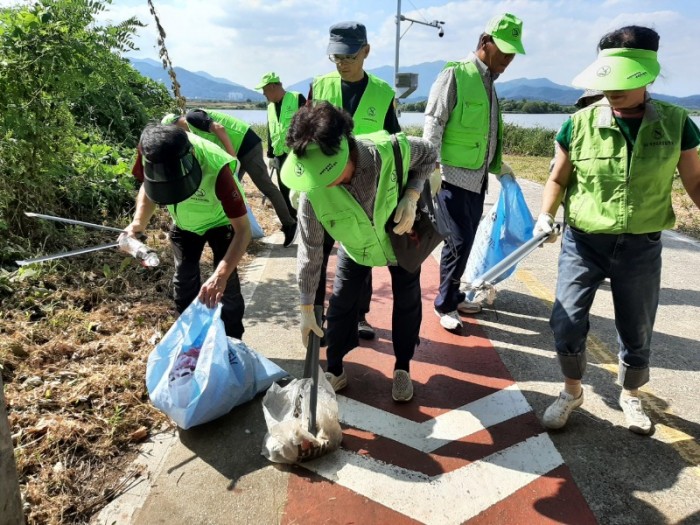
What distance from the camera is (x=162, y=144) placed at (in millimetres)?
2160

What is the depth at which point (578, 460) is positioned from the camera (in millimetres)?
2336

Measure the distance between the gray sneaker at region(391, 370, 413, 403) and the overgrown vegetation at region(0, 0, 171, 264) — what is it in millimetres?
3543

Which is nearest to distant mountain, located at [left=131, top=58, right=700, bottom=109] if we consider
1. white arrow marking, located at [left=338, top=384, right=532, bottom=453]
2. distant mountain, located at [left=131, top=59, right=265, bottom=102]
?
distant mountain, located at [left=131, top=59, right=265, bottom=102]

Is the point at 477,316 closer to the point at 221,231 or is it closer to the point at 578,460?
the point at 578,460

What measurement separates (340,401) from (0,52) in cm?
381

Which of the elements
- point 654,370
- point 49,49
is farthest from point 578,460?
point 49,49

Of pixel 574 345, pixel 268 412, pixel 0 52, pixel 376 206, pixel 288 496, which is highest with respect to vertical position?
pixel 0 52

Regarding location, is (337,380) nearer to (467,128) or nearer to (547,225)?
(547,225)

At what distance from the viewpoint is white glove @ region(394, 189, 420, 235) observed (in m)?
A: 2.33

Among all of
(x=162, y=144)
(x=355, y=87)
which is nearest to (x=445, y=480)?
(x=162, y=144)

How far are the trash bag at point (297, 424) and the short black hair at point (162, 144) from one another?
1261 millimetres

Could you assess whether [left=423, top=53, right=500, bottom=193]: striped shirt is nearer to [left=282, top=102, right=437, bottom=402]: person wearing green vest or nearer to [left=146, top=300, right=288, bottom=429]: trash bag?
[left=282, top=102, right=437, bottom=402]: person wearing green vest

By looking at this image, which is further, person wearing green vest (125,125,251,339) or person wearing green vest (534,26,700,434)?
person wearing green vest (125,125,251,339)

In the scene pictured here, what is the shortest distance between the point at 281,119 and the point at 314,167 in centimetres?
384
